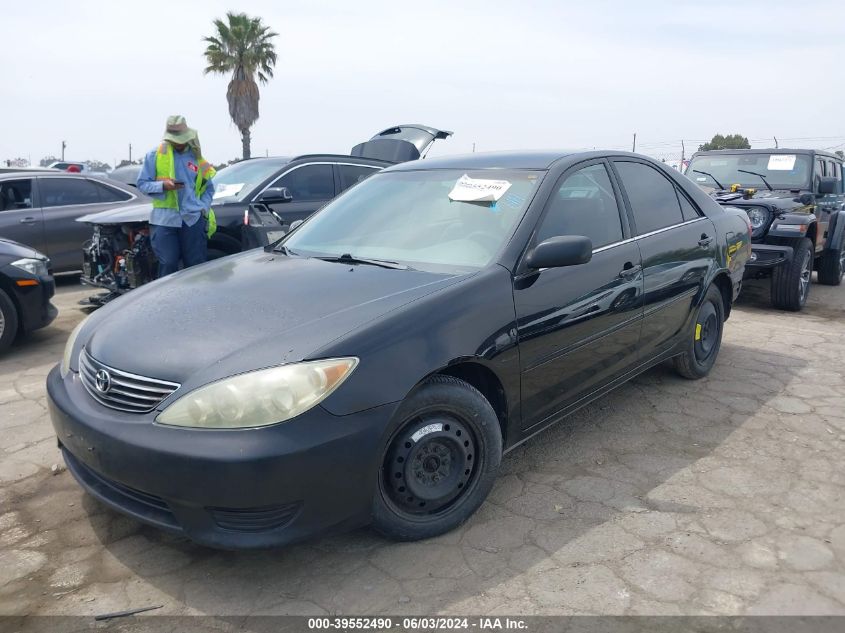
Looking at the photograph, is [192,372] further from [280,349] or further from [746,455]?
[746,455]

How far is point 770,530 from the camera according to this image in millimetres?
2791

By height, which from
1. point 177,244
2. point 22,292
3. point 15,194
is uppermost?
point 15,194

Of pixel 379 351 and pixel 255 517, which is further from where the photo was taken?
pixel 379 351

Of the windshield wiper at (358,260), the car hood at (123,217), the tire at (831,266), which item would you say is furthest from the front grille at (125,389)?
the tire at (831,266)

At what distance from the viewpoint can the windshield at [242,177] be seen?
22.0 feet

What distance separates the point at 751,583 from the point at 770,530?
17.1 inches

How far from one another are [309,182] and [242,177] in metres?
0.69

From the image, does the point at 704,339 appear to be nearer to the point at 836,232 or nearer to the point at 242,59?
the point at 836,232

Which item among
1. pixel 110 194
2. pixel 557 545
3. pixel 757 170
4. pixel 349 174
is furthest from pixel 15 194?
pixel 757 170

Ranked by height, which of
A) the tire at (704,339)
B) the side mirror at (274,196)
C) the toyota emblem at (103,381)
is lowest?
the tire at (704,339)

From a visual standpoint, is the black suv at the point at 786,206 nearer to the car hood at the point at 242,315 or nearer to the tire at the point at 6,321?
the car hood at the point at 242,315

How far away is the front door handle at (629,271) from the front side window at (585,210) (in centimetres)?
15

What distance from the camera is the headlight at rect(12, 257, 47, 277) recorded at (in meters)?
5.27

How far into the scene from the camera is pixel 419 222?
3.38 metres
